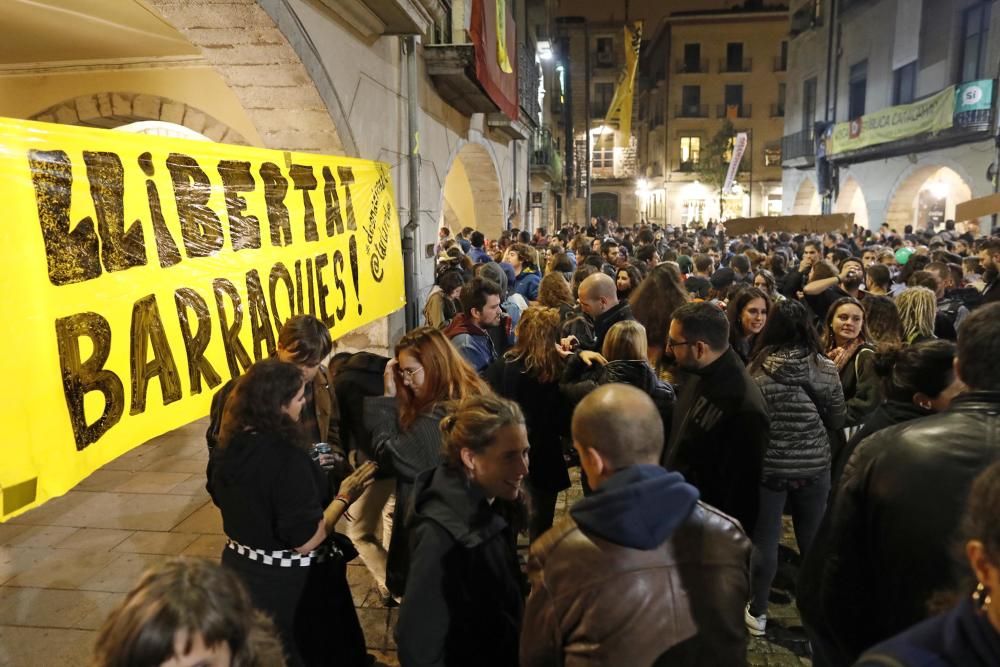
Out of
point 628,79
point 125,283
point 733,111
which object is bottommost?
point 125,283

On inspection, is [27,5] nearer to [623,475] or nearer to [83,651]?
[83,651]

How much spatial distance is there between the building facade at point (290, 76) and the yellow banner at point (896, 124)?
14444 mm

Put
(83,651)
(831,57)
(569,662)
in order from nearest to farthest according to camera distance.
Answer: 1. (569,662)
2. (83,651)
3. (831,57)

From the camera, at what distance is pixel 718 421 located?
2984 millimetres

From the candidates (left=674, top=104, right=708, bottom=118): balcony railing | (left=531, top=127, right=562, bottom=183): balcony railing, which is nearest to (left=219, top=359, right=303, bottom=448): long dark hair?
(left=531, top=127, right=562, bottom=183): balcony railing

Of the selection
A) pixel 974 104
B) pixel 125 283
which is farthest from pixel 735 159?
pixel 125 283

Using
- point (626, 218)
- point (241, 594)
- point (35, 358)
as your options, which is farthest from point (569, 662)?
point (626, 218)

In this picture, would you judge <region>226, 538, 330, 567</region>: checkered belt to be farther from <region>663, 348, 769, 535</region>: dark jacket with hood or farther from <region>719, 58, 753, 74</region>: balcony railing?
<region>719, 58, 753, 74</region>: balcony railing

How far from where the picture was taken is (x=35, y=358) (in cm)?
237

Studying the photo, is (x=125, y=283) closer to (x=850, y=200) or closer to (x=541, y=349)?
(x=541, y=349)

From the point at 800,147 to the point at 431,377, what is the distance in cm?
3272

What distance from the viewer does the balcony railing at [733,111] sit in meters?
43.3

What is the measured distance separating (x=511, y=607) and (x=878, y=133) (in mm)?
25454

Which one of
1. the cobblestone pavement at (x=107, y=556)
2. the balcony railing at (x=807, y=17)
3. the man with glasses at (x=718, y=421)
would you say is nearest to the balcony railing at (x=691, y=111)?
the balcony railing at (x=807, y=17)
